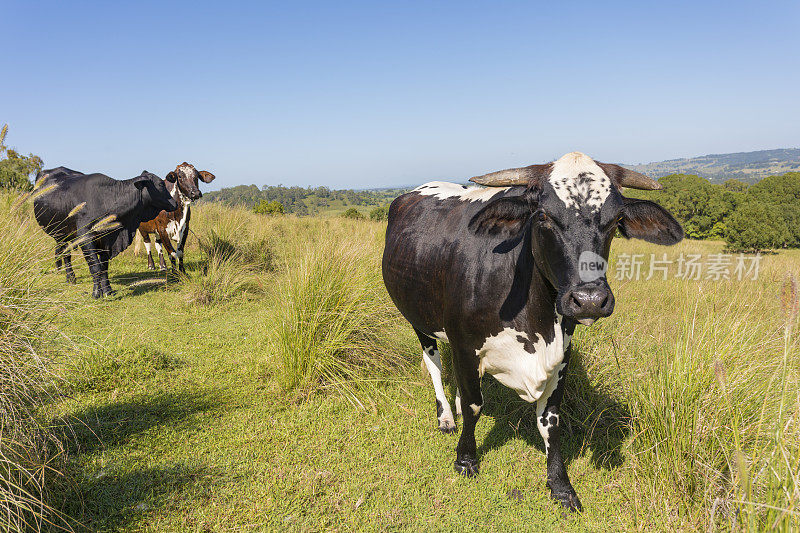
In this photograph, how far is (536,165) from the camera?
2697mm

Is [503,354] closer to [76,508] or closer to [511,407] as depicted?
[511,407]

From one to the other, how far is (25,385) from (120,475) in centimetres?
98

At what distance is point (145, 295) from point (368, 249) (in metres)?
4.67

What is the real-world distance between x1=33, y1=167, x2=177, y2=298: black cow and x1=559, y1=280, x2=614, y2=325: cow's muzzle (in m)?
7.90

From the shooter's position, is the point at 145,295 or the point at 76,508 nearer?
the point at 76,508

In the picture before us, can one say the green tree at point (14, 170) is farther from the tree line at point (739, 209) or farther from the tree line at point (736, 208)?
the tree line at point (739, 209)

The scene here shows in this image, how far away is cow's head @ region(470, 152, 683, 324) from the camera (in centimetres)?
221

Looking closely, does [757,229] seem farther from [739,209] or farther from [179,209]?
[179,209]

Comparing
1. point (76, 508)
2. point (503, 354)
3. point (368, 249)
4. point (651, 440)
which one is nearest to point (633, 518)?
point (651, 440)

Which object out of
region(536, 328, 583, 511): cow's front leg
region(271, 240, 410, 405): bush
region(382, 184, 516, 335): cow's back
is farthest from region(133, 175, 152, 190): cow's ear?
region(536, 328, 583, 511): cow's front leg

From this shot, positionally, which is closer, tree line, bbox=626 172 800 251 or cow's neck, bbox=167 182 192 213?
cow's neck, bbox=167 182 192 213

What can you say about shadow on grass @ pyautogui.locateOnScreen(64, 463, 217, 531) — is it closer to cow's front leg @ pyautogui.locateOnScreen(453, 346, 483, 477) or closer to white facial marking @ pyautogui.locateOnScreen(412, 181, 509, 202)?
cow's front leg @ pyautogui.locateOnScreen(453, 346, 483, 477)

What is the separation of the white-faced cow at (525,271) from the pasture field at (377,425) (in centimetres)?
38

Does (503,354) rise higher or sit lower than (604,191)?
lower
